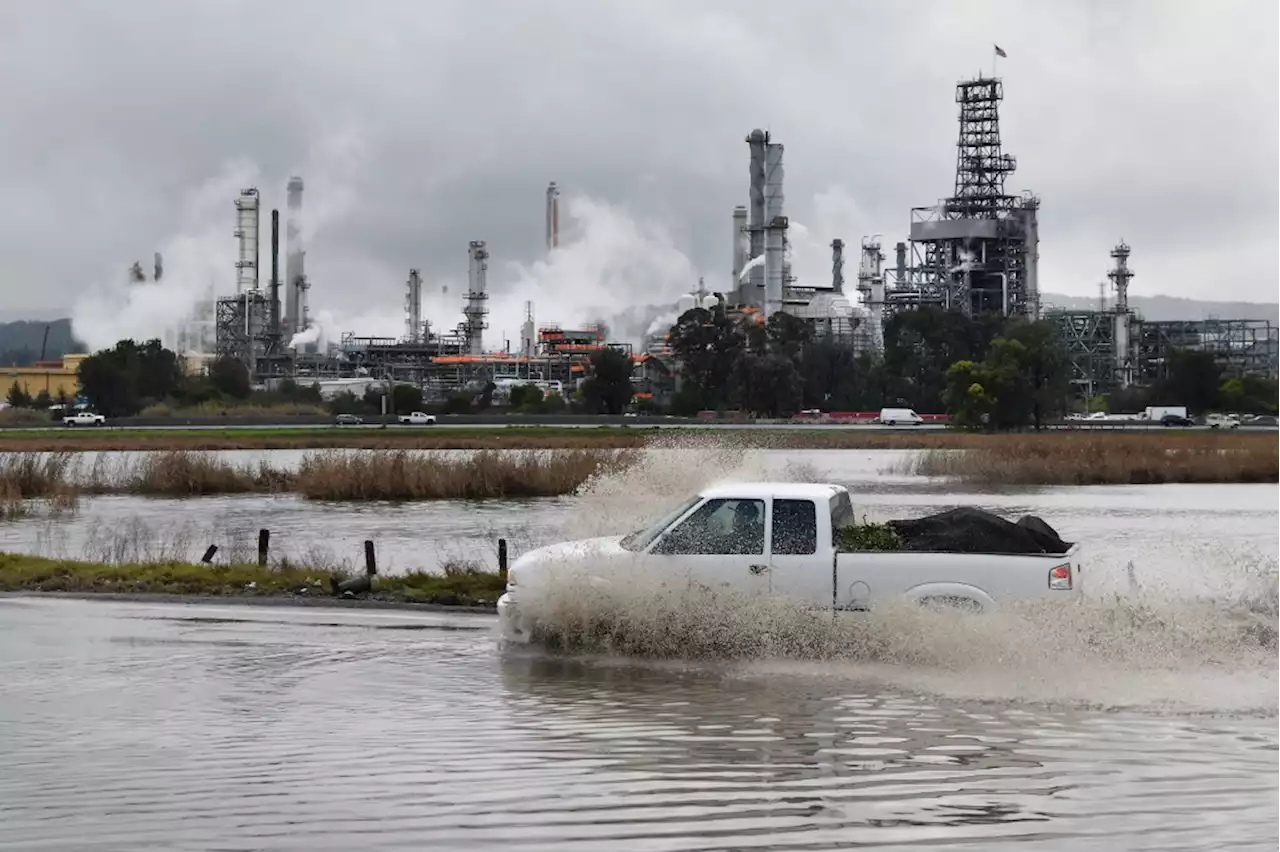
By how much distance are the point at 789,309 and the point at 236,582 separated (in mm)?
150495

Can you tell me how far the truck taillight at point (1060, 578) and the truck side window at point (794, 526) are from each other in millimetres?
2074

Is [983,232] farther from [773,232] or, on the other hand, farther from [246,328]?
[246,328]

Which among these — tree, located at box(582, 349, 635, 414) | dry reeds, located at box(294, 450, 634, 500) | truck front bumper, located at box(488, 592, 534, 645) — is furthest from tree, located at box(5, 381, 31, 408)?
truck front bumper, located at box(488, 592, 534, 645)

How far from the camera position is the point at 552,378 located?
18650 centimetres

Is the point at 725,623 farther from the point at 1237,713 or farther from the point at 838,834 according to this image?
the point at 838,834

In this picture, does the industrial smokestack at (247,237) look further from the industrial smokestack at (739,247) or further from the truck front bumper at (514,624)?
the truck front bumper at (514,624)

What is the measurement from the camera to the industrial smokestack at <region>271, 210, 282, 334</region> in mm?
167938

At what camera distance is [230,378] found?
156500 millimetres

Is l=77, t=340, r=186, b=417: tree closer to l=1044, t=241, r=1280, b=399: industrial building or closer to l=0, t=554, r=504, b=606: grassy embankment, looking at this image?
l=1044, t=241, r=1280, b=399: industrial building

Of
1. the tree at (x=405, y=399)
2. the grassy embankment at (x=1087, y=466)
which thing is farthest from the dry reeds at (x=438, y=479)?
the tree at (x=405, y=399)

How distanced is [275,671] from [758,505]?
4.67m

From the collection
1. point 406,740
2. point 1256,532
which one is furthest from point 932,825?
point 1256,532

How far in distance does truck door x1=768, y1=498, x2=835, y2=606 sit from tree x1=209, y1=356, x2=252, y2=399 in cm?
14322

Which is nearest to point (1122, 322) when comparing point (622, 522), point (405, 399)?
point (405, 399)
